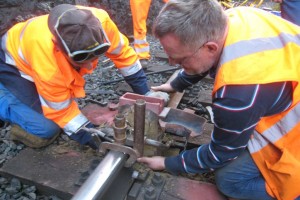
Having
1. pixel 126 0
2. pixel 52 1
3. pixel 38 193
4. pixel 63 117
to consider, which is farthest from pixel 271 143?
pixel 126 0

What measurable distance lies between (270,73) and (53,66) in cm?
167

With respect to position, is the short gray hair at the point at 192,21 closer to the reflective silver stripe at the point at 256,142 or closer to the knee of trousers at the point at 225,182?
the reflective silver stripe at the point at 256,142

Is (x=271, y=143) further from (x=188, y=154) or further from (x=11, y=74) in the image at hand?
(x=11, y=74)

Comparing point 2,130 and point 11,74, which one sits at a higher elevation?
point 11,74

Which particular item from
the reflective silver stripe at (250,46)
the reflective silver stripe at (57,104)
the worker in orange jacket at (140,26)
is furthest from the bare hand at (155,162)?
the worker in orange jacket at (140,26)

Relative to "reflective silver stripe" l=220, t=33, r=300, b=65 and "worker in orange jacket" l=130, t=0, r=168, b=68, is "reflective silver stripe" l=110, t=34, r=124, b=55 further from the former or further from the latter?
"worker in orange jacket" l=130, t=0, r=168, b=68

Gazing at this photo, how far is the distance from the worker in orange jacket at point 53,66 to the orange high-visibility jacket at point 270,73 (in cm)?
111

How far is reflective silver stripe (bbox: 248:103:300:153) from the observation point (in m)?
1.86

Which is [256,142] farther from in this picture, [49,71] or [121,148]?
[49,71]

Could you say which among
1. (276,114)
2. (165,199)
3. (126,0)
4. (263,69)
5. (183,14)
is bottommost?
(126,0)

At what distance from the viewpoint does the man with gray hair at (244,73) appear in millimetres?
1625

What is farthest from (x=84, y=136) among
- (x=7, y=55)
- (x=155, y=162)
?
(x=7, y=55)

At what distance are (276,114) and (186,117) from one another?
1.11 metres

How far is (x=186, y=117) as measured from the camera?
9.53 ft
